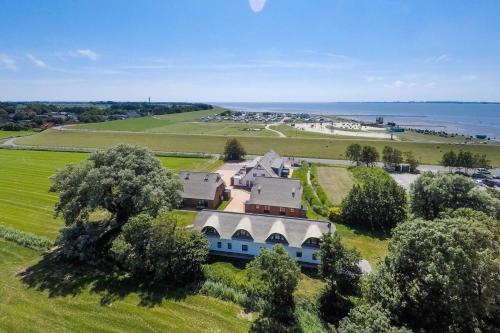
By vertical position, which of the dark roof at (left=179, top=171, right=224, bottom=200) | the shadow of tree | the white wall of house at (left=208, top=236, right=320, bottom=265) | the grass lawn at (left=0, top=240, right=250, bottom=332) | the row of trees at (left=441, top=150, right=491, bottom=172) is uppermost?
the row of trees at (left=441, top=150, right=491, bottom=172)

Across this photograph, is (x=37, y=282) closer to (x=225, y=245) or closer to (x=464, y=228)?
(x=225, y=245)

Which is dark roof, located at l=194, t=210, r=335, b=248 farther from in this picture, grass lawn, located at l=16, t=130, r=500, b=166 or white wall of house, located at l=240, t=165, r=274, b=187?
grass lawn, located at l=16, t=130, r=500, b=166

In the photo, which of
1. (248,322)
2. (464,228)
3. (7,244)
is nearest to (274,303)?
(248,322)

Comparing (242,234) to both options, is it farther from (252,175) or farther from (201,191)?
(252,175)

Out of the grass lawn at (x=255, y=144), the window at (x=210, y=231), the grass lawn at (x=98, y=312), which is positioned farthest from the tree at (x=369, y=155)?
the grass lawn at (x=98, y=312)

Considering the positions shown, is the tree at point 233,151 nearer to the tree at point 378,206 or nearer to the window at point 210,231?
the tree at point 378,206

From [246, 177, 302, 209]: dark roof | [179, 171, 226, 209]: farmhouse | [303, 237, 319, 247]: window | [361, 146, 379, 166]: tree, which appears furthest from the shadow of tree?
[361, 146, 379, 166]: tree

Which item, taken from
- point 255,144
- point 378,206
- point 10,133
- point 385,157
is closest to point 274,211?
point 378,206
